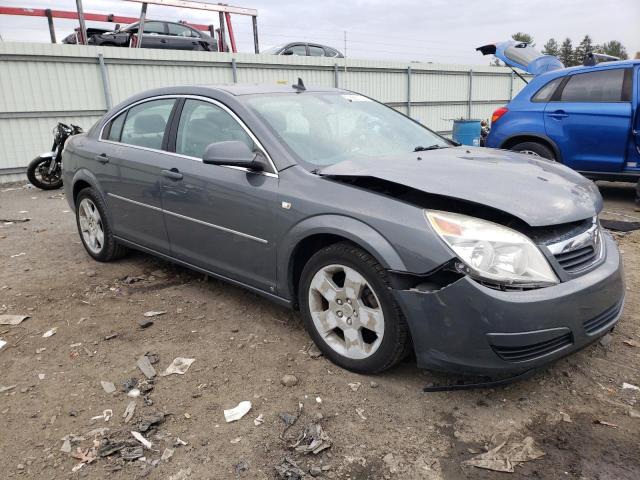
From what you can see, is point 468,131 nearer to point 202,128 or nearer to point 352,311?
point 202,128

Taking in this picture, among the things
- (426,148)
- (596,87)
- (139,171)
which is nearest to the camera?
(426,148)

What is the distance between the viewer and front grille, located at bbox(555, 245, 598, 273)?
2.49m

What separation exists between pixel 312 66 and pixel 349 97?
10164 millimetres

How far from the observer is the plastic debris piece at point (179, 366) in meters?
3.01

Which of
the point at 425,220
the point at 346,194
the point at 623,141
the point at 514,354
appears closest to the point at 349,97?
the point at 346,194

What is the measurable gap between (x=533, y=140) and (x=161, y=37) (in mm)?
10252

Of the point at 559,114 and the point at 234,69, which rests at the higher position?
the point at 234,69

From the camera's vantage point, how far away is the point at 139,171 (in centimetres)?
405

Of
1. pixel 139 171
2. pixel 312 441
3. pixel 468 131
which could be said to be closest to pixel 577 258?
pixel 312 441

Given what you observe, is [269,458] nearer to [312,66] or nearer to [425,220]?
[425,220]

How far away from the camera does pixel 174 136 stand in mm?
3844

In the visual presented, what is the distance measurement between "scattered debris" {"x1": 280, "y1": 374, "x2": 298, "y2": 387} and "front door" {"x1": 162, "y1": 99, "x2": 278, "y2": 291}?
595mm

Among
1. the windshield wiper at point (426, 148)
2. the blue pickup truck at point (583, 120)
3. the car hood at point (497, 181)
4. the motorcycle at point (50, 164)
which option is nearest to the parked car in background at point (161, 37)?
the motorcycle at point (50, 164)

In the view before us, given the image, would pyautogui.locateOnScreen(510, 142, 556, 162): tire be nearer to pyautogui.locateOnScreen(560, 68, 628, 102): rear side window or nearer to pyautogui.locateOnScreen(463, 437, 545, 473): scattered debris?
pyautogui.locateOnScreen(560, 68, 628, 102): rear side window
